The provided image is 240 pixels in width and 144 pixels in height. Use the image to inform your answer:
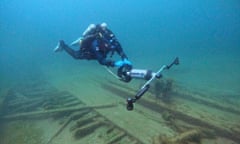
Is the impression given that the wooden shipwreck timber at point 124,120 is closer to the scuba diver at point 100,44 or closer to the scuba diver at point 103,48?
the scuba diver at point 103,48

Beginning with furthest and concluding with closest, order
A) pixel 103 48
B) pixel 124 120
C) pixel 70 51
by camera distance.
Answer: pixel 124 120 < pixel 70 51 < pixel 103 48

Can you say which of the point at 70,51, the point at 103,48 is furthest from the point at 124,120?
the point at 103,48

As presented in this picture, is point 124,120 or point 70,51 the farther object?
point 124,120

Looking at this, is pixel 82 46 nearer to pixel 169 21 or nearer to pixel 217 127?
pixel 217 127

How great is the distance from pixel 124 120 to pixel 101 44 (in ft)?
12.3

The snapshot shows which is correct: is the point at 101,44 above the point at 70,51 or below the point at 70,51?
above

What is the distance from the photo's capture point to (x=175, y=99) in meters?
12.5

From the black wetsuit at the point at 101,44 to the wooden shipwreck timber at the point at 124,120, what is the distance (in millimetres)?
2707

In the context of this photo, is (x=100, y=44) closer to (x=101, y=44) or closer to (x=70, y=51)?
(x=101, y=44)

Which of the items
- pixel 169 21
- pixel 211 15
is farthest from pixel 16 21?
pixel 211 15

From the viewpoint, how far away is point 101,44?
23.5 feet

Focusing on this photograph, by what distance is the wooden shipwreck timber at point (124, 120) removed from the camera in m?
8.62

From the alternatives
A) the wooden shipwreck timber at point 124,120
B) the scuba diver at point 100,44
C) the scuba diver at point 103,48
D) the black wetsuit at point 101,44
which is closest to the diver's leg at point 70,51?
the scuba diver at point 103,48

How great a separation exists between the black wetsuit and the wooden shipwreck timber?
2.71m
